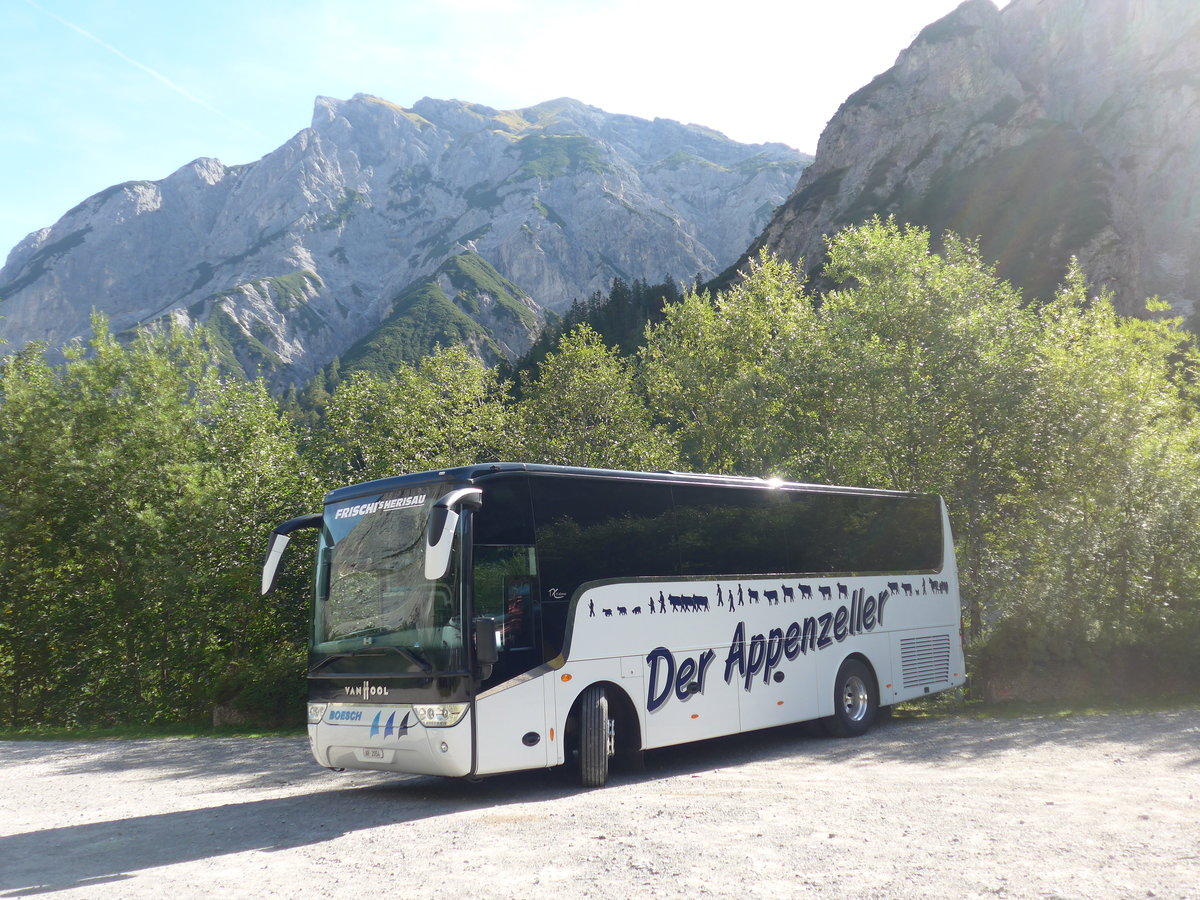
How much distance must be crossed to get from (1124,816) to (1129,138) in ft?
385

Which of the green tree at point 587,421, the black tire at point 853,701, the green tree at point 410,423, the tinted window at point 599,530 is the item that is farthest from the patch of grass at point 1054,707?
the green tree at point 410,423

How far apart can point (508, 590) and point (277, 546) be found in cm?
314

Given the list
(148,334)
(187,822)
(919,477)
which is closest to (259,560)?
(148,334)

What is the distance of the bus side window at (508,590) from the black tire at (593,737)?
3.69 ft

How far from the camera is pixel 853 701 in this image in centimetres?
1429

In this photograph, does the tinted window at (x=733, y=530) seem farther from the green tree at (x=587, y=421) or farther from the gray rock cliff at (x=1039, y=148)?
the gray rock cliff at (x=1039, y=148)

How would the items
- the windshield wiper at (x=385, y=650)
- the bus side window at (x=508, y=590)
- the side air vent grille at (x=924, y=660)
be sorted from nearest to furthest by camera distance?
the windshield wiper at (x=385, y=650)
the bus side window at (x=508, y=590)
the side air vent grille at (x=924, y=660)

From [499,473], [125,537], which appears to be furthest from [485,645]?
[125,537]

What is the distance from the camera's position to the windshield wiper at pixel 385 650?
8.96m

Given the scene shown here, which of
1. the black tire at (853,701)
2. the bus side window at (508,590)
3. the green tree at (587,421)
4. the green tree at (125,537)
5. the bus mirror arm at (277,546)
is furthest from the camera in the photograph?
the green tree at (587,421)

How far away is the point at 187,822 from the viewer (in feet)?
29.9

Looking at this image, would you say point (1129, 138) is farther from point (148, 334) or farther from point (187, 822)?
point (187, 822)

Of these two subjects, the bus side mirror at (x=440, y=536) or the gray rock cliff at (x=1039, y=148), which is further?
the gray rock cliff at (x=1039, y=148)

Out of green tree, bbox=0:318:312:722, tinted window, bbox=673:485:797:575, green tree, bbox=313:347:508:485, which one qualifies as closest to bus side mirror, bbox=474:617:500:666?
tinted window, bbox=673:485:797:575
